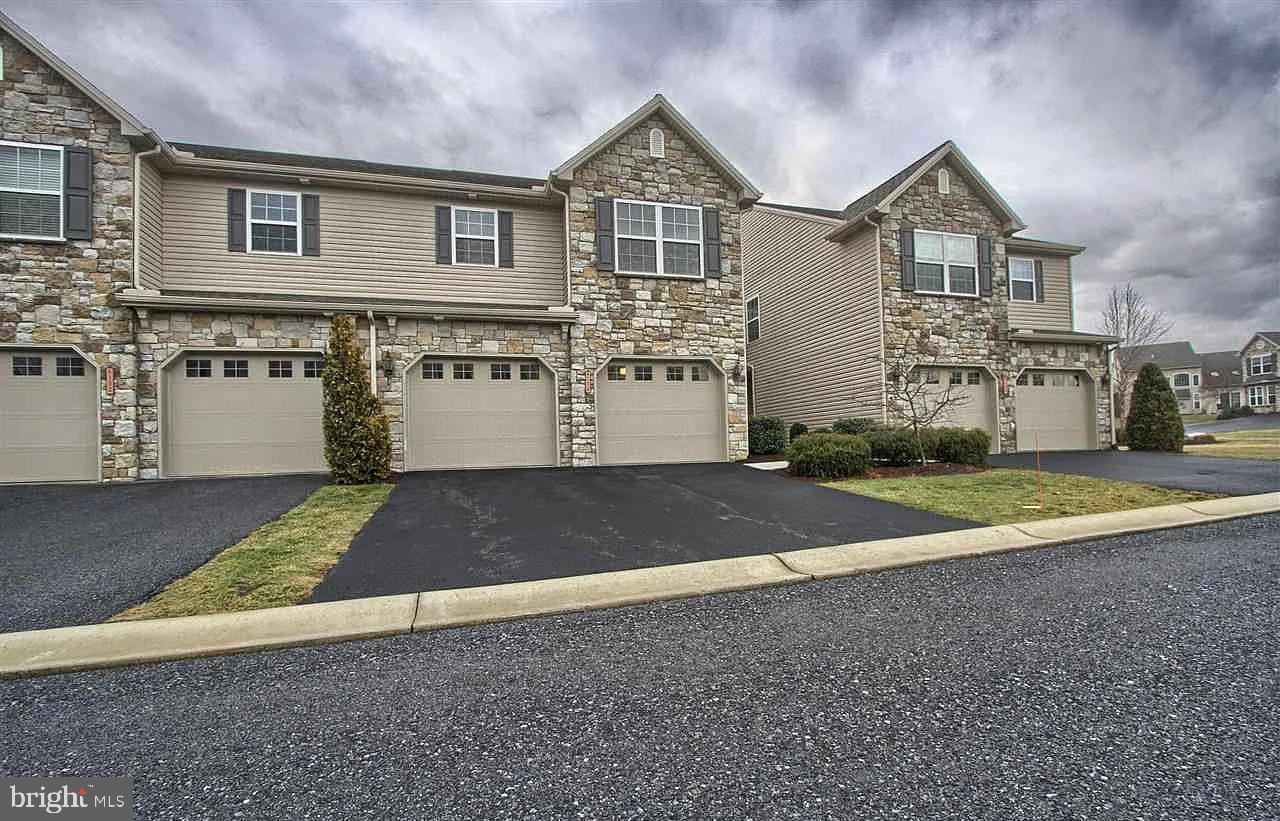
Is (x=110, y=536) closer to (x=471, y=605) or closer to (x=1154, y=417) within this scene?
(x=471, y=605)

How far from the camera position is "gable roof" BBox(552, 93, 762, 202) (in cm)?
1195

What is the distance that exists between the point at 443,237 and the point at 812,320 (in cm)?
1075

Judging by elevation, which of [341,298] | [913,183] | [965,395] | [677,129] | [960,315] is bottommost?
[965,395]

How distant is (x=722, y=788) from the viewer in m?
2.02

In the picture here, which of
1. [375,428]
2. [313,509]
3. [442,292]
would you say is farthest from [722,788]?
[442,292]

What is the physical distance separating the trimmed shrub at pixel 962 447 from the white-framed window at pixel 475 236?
1086 cm

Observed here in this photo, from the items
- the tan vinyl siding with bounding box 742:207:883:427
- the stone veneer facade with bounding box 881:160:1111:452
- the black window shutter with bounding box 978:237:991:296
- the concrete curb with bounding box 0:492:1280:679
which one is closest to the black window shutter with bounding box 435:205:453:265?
the concrete curb with bounding box 0:492:1280:679

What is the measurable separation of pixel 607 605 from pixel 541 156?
17828mm

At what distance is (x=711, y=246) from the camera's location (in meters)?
12.8

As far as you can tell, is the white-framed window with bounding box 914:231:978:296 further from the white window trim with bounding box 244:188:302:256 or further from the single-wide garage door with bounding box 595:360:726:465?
the white window trim with bounding box 244:188:302:256

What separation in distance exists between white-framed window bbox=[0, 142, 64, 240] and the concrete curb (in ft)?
34.7

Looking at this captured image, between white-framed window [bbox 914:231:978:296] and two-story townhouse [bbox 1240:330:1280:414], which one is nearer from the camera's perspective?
white-framed window [bbox 914:231:978:296]

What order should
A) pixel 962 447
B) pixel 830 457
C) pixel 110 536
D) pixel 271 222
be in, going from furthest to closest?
pixel 271 222, pixel 962 447, pixel 830 457, pixel 110 536

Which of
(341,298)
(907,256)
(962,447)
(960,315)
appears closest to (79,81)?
(341,298)
